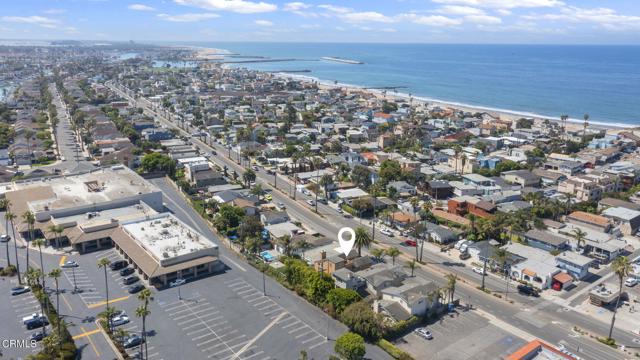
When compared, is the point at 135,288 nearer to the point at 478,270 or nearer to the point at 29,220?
the point at 29,220

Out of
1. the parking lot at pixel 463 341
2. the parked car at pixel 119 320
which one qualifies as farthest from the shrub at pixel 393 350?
the parked car at pixel 119 320

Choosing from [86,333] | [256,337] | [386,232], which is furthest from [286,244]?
[86,333]

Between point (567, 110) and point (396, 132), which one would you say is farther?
point (567, 110)

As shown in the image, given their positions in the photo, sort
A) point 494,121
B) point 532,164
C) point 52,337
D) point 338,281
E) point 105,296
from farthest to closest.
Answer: point 494,121 < point 532,164 < point 338,281 < point 105,296 < point 52,337

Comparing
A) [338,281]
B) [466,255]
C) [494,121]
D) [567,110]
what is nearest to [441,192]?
[466,255]

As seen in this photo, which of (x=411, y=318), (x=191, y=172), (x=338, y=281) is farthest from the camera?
(x=191, y=172)

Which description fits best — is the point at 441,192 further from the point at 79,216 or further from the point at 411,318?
the point at 79,216

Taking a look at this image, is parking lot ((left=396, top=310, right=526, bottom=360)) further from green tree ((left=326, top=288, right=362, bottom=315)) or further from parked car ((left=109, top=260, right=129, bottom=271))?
parked car ((left=109, top=260, right=129, bottom=271))

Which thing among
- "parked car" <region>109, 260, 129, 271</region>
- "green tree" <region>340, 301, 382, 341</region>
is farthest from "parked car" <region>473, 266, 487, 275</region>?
"parked car" <region>109, 260, 129, 271</region>
